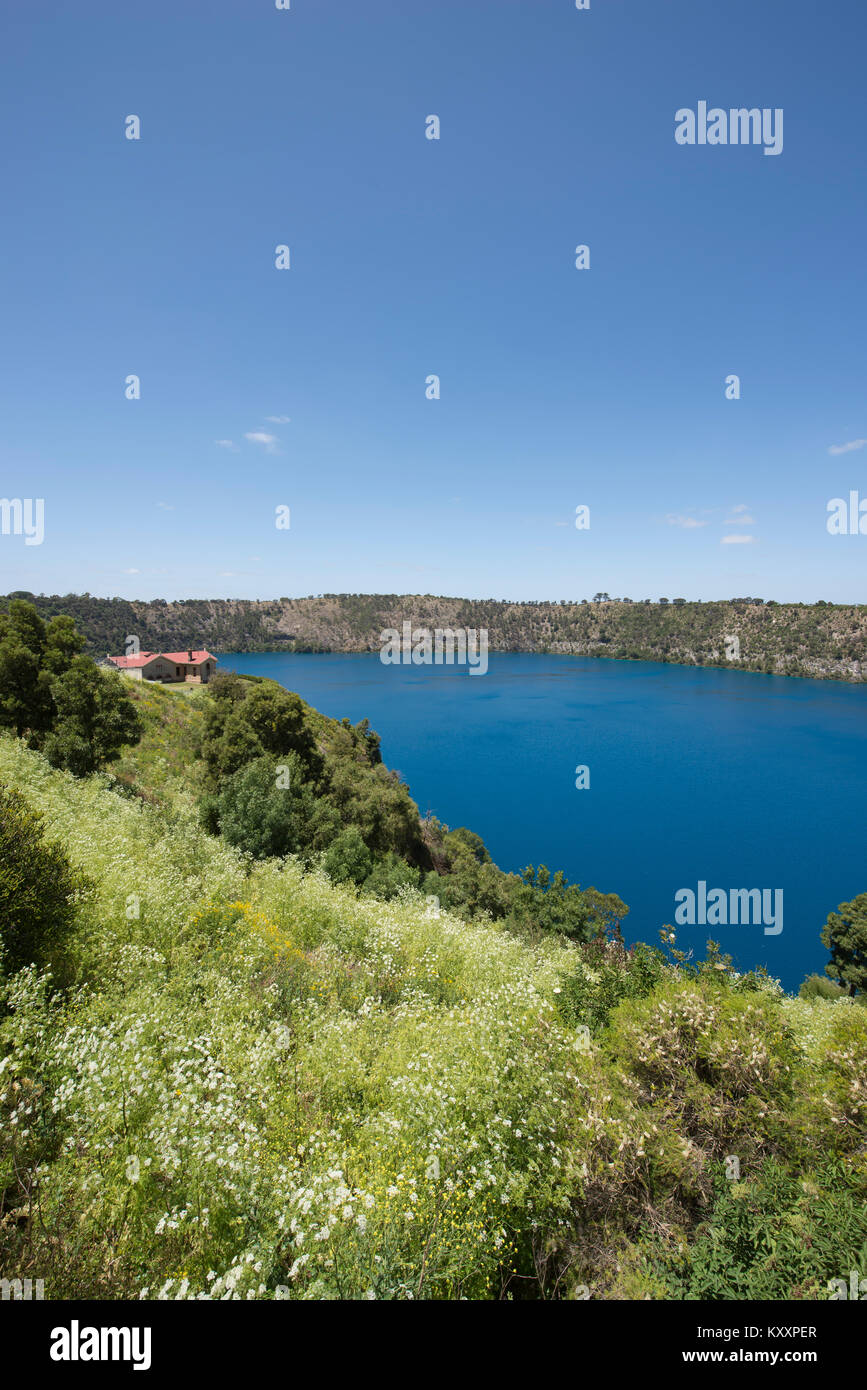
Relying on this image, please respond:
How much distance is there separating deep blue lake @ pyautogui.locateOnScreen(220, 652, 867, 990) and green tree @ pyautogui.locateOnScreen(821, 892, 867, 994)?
3328 millimetres

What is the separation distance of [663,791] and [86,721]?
74.6 meters

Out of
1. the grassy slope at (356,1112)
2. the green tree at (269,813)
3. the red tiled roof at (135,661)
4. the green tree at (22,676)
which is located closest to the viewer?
the grassy slope at (356,1112)

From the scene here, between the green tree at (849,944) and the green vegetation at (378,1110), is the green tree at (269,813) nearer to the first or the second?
the green vegetation at (378,1110)

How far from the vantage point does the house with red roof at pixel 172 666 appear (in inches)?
3393

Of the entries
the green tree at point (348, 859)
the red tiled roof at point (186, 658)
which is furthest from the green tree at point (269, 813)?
the red tiled roof at point (186, 658)

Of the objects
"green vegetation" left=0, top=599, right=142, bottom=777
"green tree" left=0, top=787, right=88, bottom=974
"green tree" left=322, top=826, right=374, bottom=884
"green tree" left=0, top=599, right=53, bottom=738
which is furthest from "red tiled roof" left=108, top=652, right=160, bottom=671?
"green tree" left=0, top=787, right=88, bottom=974

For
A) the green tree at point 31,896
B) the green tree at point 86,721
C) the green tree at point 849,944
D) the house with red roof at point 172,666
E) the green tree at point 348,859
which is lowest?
the green tree at point 849,944

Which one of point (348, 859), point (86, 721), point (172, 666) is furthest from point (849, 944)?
point (172, 666)

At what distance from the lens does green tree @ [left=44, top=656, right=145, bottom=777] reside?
2378cm

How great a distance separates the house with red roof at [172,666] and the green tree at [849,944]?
84.8 m
